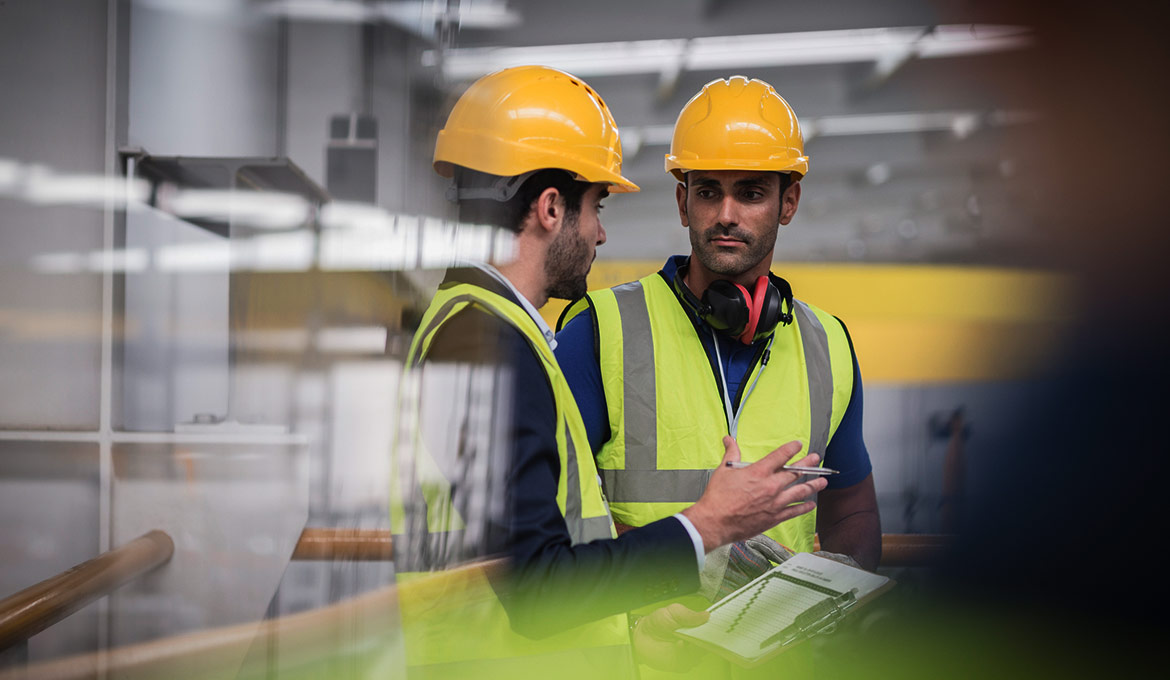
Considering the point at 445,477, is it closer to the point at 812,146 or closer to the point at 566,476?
the point at 566,476

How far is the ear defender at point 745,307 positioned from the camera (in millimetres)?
1174

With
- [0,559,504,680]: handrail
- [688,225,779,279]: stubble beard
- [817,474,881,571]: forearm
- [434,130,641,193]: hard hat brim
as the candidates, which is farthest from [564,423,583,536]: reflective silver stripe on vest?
[817,474,881,571]: forearm

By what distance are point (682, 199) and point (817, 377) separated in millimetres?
381

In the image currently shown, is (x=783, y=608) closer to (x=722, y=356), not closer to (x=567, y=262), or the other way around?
(x=722, y=356)

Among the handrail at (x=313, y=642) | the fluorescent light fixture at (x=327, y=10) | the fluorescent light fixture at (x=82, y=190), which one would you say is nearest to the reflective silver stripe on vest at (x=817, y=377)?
the handrail at (x=313, y=642)

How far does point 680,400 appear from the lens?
1.19 m

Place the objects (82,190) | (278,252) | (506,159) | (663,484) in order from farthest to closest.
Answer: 1. (82,190)
2. (278,252)
3. (663,484)
4. (506,159)

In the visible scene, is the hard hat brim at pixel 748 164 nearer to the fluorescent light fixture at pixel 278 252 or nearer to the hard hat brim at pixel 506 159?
the hard hat brim at pixel 506 159

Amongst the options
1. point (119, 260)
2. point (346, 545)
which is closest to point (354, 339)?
point (346, 545)

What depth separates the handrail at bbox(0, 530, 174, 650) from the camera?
1115mm

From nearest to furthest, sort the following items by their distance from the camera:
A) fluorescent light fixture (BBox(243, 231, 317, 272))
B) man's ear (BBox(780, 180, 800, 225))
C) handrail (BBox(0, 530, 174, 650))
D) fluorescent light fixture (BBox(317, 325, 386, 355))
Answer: fluorescent light fixture (BBox(317, 325, 386, 355))
handrail (BBox(0, 530, 174, 650))
man's ear (BBox(780, 180, 800, 225))
fluorescent light fixture (BBox(243, 231, 317, 272))

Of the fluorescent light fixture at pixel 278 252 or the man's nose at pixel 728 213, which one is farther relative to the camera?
the fluorescent light fixture at pixel 278 252

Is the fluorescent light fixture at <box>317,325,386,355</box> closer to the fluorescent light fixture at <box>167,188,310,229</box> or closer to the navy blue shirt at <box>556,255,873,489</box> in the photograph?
the navy blue shirt at <box>556,255,873,489</box>

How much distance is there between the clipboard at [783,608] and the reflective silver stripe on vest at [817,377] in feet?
0.76
